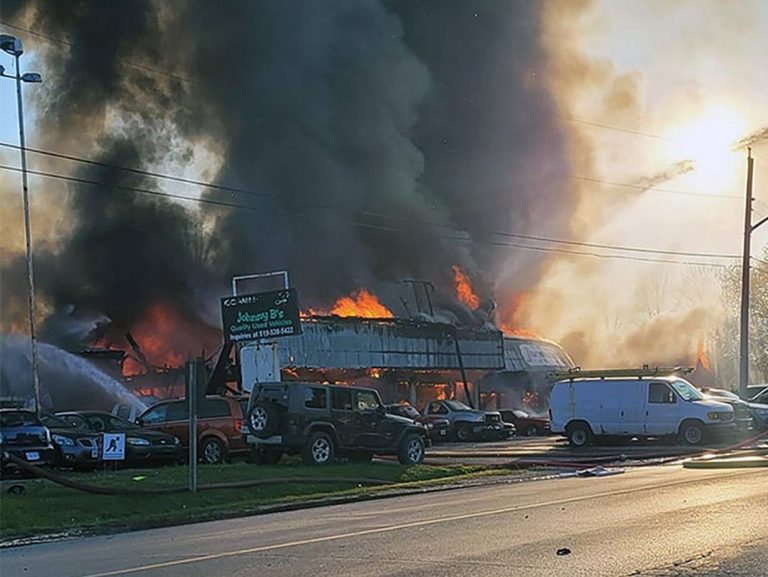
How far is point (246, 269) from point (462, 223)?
Result: 11560 millimetres

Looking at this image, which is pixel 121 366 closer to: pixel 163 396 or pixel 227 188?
pixel 163 396

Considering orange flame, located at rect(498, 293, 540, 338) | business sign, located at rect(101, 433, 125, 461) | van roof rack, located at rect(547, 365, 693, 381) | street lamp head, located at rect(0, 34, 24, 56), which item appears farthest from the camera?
orange flame, located at rect(498, 293, 540, 338)

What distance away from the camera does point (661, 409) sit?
2797 cm

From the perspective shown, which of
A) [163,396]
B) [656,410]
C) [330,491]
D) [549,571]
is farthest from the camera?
[163,396]

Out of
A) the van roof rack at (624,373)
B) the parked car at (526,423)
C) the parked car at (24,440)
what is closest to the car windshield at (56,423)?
the parked car at (24,440)

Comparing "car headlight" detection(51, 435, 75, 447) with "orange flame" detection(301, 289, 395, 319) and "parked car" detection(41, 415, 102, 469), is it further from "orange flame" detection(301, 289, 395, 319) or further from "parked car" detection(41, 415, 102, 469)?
"orange flame" detection(301, 289, 395, 319)

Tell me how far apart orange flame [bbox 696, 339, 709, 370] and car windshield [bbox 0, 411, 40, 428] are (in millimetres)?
51547

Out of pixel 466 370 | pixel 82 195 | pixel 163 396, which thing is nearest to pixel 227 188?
pixel 82 195

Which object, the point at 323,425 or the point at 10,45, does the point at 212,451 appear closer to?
the point at 323,425

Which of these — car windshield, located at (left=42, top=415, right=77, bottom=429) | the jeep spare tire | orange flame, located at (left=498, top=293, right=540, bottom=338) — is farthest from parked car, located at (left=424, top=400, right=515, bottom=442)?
orange flame, located at (left=498, top=293, right=540, bottom=338)

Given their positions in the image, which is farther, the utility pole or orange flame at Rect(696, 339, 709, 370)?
orange flame at Rect(696, 339, 709, 370)

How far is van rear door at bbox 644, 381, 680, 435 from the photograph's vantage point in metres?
27.8

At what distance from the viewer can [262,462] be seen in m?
21.2

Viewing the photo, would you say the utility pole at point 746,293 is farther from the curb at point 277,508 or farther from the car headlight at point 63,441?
the car headlight at point 63,441
